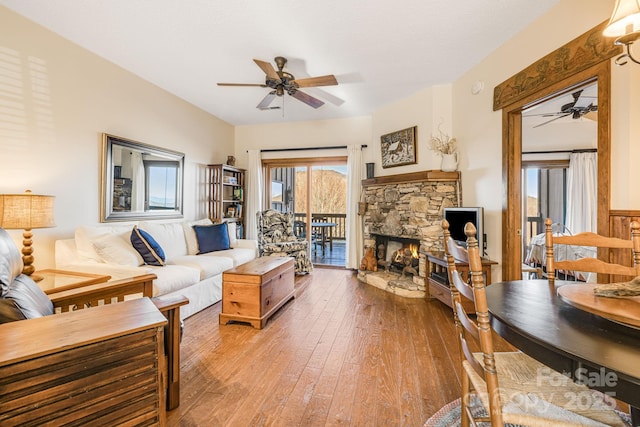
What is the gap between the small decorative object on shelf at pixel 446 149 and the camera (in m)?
3.60

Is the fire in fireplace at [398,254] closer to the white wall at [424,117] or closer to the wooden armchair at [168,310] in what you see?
the white wall at [424,117]

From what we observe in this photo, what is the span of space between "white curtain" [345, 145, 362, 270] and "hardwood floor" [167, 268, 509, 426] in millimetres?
1871

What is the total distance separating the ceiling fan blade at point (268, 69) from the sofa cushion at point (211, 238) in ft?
7.60

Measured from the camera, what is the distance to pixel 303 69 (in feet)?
11.0

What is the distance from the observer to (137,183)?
11.7 feet

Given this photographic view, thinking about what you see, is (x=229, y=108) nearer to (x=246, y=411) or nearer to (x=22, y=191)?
(x=22, y=191)

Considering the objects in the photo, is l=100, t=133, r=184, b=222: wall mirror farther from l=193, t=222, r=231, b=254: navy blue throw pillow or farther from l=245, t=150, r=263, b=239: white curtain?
l=245, t=150, r=263, b=239: white curtain

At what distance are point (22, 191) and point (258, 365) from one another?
2.56 meters

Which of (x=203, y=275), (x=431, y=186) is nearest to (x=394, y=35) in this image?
(x=431, y=186)

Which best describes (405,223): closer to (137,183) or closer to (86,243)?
(137,183)

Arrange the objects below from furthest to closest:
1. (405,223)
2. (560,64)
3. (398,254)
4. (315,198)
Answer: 1. (315,198)
2. (398,254)
3. (405,223)
4. (560,64)

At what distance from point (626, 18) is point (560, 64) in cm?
96

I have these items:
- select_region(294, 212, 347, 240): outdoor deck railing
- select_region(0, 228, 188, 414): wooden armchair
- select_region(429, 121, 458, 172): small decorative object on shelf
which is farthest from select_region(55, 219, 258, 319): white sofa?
select_region(429, 121, 458, 172): small decorative object on shelf

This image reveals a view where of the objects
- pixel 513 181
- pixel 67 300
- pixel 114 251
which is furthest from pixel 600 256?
pixel 114 251
